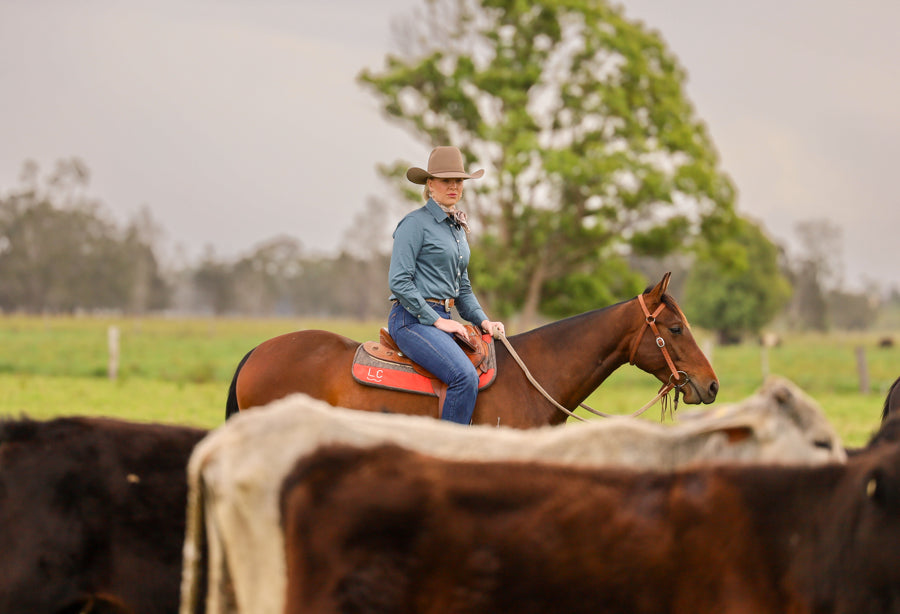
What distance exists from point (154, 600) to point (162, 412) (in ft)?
38.6

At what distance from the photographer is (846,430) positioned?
12.9m

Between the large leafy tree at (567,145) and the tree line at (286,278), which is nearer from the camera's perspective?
the large leafy tree at (567,145)

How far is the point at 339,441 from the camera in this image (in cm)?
231

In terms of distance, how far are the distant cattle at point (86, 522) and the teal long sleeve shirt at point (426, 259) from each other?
107 inches

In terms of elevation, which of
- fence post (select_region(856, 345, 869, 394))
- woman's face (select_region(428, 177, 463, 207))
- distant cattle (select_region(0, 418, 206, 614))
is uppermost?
woman's face (select_region(428, 177, 463, 207))

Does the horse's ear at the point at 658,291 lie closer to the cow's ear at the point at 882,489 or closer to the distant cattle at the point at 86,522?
the cow's ear at the point at 882,489

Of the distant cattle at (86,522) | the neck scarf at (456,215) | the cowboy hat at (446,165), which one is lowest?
the distant cattle at (86,522)

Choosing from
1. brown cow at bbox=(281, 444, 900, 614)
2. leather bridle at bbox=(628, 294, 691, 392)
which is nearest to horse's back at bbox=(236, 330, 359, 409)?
leather bridle at bbox=(628, 294, 691, 392)

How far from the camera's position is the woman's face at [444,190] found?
5.59 m

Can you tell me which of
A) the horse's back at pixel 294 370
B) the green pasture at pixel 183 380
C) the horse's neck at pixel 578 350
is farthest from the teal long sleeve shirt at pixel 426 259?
the green pasture at pixel 183 380

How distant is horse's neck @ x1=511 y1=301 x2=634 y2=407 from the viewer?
5.96m

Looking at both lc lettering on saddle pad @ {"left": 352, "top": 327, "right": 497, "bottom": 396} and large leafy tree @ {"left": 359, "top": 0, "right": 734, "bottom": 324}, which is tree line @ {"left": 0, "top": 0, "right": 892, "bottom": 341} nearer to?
large leafy tree @ {"left": 359, "top": 0, "right": 734, "bottom": 324}

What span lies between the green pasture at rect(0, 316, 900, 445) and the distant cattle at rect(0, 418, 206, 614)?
2022mm

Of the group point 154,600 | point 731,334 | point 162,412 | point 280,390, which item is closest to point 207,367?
point 162,412
